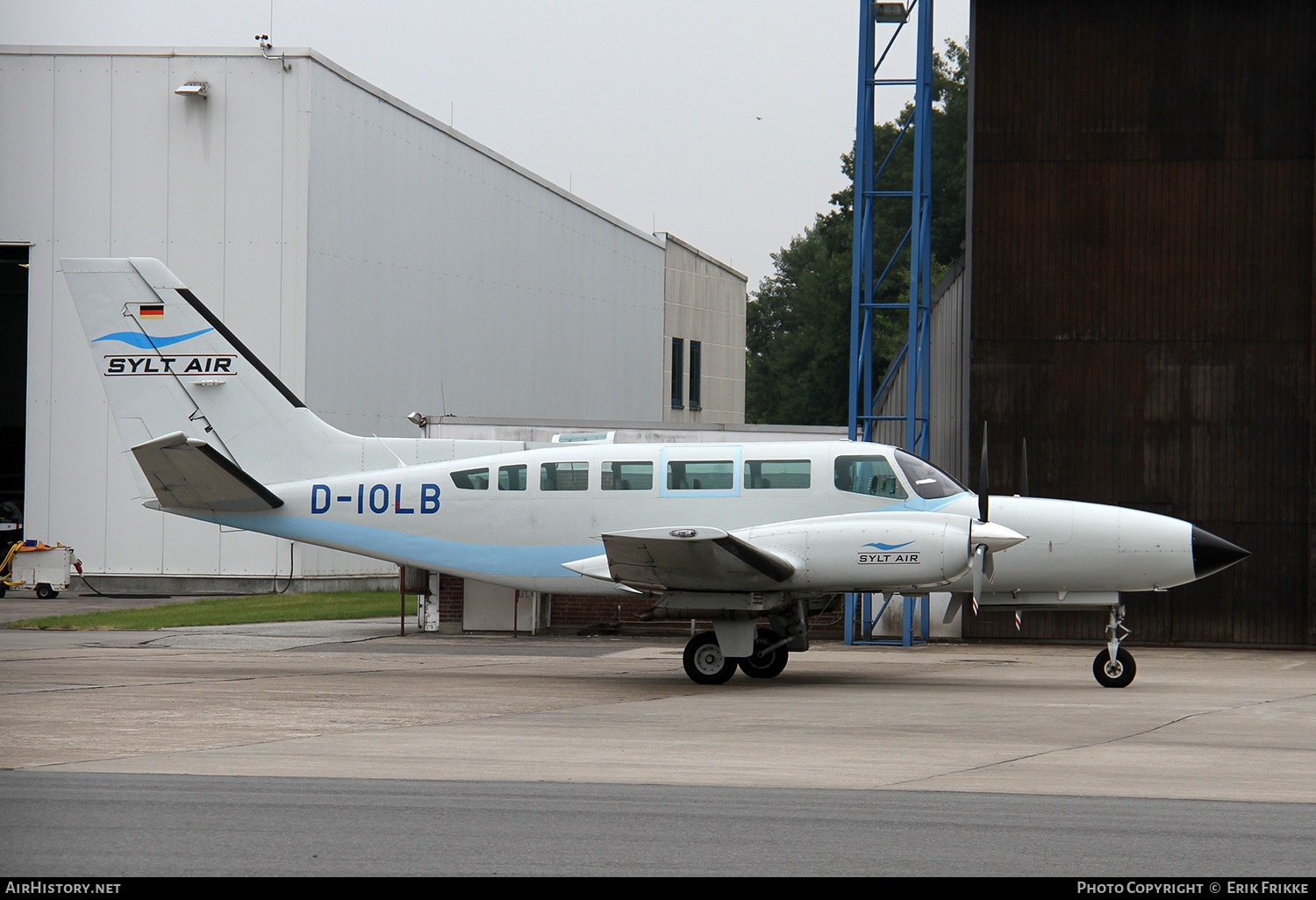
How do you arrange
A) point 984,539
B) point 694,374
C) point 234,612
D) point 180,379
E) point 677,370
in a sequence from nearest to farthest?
point 984,539
point 180,379
point 234,612
point 677,370
point 694,374

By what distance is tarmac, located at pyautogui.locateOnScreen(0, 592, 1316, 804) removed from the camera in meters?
9.05

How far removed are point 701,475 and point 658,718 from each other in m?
4.46

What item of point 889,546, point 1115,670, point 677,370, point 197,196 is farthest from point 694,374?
point 889,546

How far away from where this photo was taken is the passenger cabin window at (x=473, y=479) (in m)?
16.3

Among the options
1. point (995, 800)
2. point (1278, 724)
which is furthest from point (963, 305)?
point (995, 800)

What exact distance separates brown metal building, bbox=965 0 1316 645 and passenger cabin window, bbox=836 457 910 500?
8020 mm

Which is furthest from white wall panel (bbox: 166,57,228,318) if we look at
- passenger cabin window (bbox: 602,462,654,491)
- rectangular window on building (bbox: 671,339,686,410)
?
rectangular window on building (bbox: 671,339,686,410)

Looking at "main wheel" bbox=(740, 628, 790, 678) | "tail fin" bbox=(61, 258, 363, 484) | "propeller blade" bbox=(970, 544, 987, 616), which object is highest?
"tail fin" bbox=(61, 258, 363, 484)

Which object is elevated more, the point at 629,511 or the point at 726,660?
the point at 629,511

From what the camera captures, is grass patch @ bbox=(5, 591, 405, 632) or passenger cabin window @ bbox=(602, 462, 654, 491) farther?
grass patch @ bbox=(5, 591, 405, 632)

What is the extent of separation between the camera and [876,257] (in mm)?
69188

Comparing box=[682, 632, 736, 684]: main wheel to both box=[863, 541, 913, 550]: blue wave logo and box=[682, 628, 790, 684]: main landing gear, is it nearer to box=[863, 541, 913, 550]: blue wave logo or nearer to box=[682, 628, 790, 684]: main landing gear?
box=[682, 628, 790, 684]: main landing gear

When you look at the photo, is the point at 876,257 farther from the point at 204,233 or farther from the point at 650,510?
the point at 650,510

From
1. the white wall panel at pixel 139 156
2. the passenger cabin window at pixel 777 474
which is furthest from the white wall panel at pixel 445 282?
the passenger cabin window at pixel 777 474
